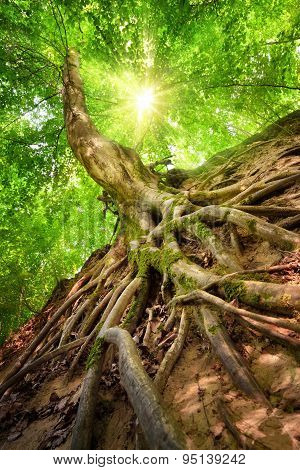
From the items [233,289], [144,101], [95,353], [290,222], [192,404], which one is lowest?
[192,404]

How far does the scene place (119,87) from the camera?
10.0 meters

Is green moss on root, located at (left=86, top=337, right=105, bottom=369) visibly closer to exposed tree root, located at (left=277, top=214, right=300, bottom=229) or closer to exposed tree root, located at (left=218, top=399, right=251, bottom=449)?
exposed tree root, located at (left=218, top=399, right=251, bottom=449)

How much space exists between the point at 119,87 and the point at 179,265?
900cm

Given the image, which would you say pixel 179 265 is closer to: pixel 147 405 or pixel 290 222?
pixel 290 222

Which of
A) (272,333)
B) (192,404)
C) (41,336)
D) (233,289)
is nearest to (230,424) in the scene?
(192,404)

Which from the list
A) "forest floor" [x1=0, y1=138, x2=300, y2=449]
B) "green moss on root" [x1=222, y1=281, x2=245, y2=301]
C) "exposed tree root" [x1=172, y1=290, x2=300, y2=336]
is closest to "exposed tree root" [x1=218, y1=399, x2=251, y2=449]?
"forest floor" [x1=0, y1=138, x2=300, y2=449]

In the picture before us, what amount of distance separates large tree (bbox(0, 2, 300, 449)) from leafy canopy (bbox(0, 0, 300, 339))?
0.56 feet

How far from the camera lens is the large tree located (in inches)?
73.5

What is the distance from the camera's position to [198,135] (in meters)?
11.5
